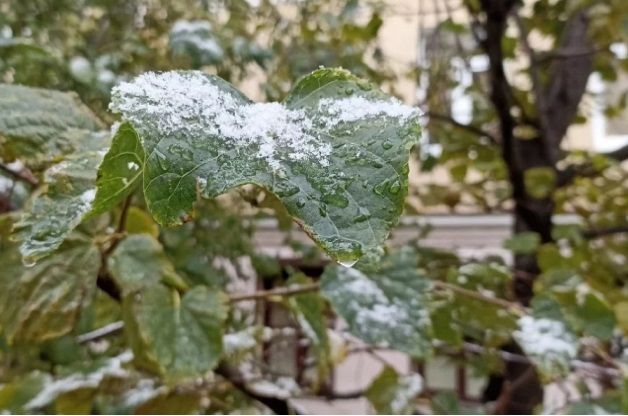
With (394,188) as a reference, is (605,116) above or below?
above

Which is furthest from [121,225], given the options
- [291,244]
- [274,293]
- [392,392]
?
[291,244]

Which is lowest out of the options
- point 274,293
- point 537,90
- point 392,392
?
point 392,392

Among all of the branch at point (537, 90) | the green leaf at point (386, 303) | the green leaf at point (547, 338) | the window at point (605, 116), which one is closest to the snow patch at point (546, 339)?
the green leaf at point (547, 338)

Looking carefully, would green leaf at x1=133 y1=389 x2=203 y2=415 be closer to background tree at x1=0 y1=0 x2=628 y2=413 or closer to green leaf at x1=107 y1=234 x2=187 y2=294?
background tree at x1=0 y1=0 x2=628 y2=413

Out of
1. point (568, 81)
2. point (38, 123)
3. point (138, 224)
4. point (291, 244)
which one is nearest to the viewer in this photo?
point (38, 123)

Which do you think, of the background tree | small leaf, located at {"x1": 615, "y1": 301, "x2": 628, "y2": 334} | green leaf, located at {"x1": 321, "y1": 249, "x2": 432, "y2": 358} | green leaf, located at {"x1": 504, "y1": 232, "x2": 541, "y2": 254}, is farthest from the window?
green leaf, located at {"x1": 321, "y1": 249, "x2": 432, "y2": 358}

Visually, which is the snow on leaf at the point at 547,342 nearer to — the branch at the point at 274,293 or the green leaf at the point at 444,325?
the green leaf at the point at 444,325

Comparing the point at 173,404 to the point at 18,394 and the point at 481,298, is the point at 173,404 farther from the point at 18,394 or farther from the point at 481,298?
the point at 481,298
